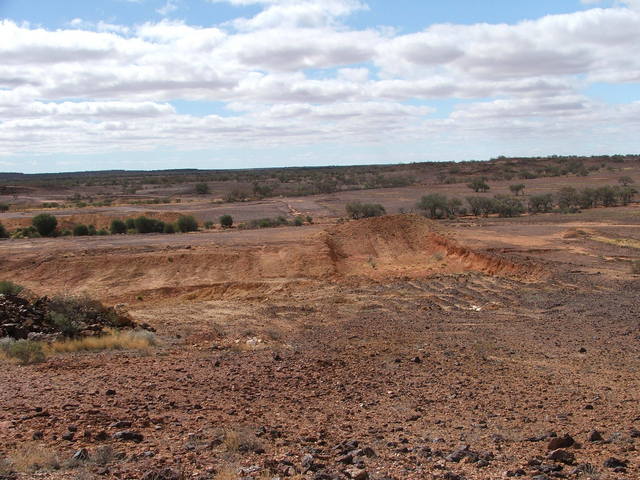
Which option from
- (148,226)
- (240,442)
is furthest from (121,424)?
(148,226)

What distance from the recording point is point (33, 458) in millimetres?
5945

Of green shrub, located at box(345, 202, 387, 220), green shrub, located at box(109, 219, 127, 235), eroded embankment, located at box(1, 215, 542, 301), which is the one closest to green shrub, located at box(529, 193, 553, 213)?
green shrub, located at box(345, 202, 387, 220)

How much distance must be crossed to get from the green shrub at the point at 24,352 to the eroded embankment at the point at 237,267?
1188 cm

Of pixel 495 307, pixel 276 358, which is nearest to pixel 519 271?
pixel 495 307

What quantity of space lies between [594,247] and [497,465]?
25.9 metres

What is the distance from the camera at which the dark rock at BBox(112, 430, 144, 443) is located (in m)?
6.77

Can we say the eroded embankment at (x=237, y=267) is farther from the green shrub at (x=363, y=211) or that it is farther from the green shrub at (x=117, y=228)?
the green shrub at (x=363, y=211)

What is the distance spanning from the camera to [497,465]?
20.3 feet

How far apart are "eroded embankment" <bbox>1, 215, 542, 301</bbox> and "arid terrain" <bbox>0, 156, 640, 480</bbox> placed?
6.3 inches

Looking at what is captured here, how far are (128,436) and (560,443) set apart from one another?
460cm

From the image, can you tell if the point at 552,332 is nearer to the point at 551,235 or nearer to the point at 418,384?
the point at 418,384

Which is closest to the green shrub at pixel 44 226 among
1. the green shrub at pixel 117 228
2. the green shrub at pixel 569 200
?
the green shrub at pixel 117 228

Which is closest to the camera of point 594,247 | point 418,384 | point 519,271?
point 418,384

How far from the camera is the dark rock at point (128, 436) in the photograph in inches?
266
